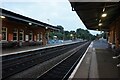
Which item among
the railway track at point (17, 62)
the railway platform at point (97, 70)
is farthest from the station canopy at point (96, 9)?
the railway track at point (17, 62)

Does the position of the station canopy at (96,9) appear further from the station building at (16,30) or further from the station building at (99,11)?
the station building at (16,30)

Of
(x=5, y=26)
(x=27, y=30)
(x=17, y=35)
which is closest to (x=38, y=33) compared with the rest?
(x=27, y=30)

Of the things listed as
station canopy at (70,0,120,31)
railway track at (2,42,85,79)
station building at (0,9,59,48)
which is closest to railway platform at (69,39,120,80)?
railway track at (2,42,85,79)

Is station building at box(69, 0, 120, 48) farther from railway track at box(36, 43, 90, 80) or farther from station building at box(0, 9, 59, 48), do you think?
station building at box(0, 9, 59, 48)

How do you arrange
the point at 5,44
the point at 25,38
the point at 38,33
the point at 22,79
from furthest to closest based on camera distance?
1. the point at 38,33
2. the point at 25,38
3. the point at 5,44
4. the point at 22,79

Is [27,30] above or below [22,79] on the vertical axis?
above

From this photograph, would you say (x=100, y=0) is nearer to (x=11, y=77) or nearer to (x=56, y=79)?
(x=56, y=79)

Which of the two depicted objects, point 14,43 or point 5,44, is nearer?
point 5,44

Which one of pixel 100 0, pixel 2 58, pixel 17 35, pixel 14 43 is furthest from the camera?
pixel 17 35

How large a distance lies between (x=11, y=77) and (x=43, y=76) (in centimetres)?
160

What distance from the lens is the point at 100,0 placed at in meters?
15.1

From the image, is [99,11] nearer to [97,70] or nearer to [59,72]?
[97,70]

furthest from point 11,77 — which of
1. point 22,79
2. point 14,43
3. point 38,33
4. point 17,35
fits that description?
point 38,33

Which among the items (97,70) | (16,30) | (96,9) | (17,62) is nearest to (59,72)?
(97,70)
